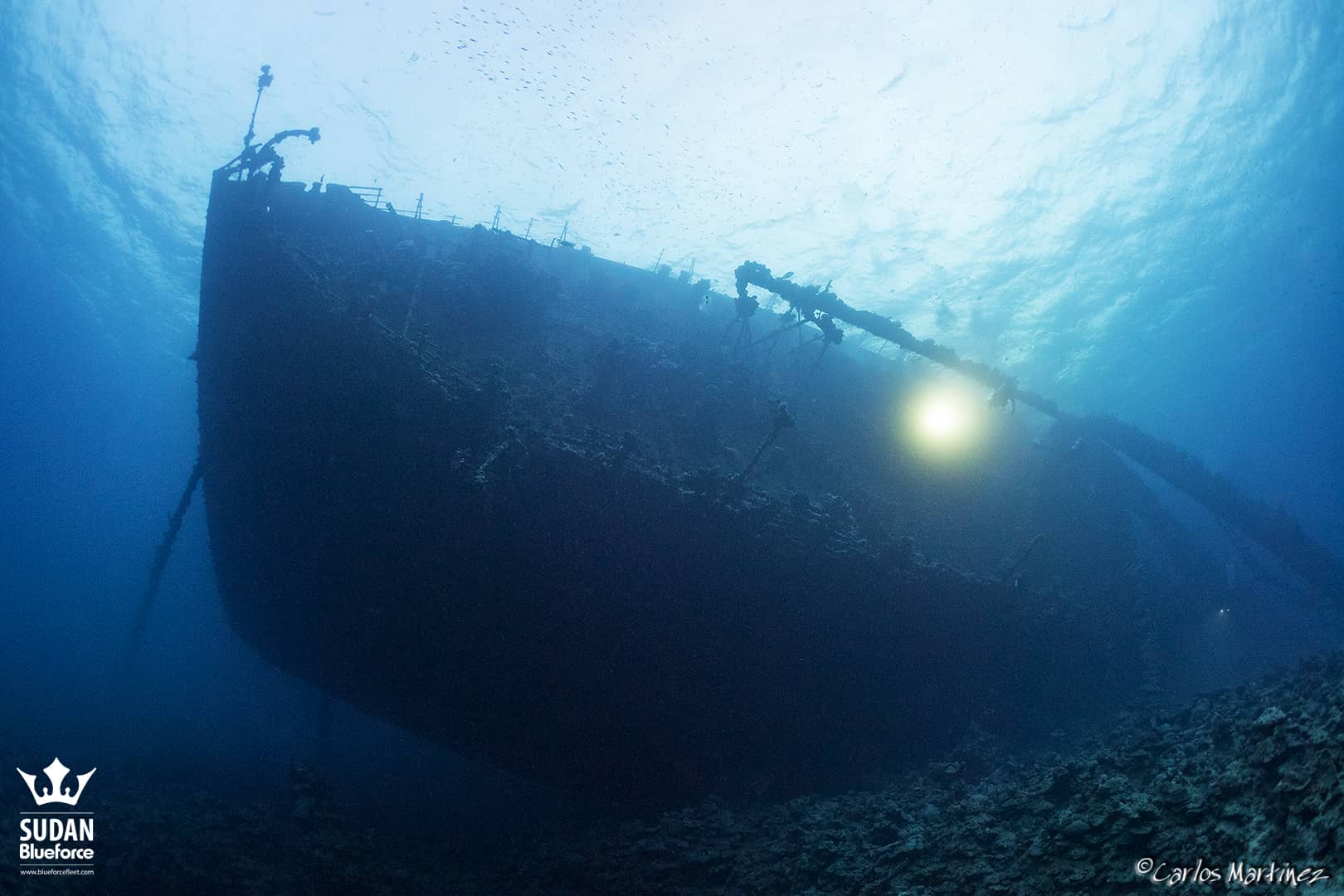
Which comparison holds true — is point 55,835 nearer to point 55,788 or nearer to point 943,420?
point 55,788

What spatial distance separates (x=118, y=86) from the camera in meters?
26.2

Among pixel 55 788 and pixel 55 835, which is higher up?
pixel 55 788

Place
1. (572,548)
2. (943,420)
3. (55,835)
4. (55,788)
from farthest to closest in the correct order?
(943,420) < (55,788) < (55,835) < (572,548)

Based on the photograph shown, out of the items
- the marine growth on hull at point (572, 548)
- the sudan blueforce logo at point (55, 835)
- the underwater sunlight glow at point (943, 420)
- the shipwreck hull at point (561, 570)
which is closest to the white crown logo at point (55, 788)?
the sudan blueforce logo at point (55, 835)

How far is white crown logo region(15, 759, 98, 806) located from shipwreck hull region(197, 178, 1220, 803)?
167 inches

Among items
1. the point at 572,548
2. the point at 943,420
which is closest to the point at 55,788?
the point at 572,548

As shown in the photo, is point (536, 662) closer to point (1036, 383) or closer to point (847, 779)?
point (847, 779)

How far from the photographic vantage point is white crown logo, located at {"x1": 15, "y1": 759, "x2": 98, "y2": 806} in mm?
10750

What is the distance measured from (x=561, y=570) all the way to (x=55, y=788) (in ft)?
39.9

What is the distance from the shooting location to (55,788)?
11.6m

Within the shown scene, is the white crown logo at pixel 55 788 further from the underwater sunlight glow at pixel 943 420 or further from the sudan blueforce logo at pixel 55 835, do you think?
the underwater sunlight glow at pixel 943 420

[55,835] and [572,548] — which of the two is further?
[55,835]

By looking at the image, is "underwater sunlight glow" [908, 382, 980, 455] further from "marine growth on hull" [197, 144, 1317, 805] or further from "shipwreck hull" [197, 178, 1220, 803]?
"shipwreck hull" [197, 178, 1220, 803]

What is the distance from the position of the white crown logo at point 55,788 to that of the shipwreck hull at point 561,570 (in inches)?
167
